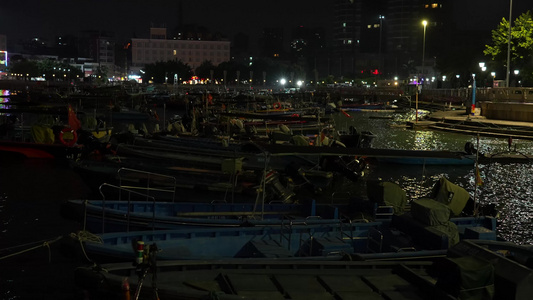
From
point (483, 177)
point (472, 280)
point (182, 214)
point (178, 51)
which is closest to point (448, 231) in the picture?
point (472, 280)

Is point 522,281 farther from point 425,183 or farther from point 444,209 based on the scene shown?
point 425,183

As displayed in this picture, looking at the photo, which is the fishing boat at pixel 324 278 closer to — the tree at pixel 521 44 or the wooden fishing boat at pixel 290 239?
the wooden fishing boat at pixel 290 239

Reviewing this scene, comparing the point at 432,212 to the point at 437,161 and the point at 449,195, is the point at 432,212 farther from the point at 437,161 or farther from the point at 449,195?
the point at 437,161

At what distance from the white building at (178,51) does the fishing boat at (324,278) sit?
17606 centimetres

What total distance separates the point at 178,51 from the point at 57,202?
165 metres

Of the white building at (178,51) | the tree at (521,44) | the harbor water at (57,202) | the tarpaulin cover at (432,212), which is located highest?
the white building at (178,51)

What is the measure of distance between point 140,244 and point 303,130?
3772 centimetres

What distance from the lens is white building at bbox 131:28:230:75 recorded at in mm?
181500

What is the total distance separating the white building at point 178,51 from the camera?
595ft

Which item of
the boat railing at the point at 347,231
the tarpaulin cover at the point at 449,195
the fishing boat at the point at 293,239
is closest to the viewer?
the fishing boat at the point at 293,239

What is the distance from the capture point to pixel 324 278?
9.52 metres

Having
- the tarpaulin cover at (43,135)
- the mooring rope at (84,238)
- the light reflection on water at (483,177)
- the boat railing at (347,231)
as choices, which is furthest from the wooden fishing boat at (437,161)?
the mooring rope at (84,238)

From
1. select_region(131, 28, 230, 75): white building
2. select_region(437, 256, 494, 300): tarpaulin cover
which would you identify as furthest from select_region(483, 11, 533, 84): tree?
select_region(131, 28, 230, 75): white building

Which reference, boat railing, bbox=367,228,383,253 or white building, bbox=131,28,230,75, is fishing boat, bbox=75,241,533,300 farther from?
white building, bbox=131,28,230,75
